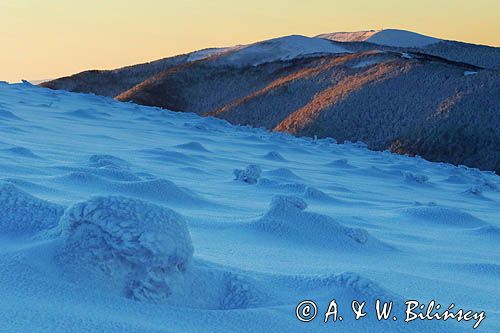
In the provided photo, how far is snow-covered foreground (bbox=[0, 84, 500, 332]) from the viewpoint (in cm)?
173

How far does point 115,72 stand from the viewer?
2895 cm

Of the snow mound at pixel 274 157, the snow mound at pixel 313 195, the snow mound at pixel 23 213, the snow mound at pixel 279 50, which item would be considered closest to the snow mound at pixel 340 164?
the snow mound at pixel 274 157

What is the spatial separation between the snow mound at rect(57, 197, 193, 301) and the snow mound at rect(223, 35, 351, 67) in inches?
904

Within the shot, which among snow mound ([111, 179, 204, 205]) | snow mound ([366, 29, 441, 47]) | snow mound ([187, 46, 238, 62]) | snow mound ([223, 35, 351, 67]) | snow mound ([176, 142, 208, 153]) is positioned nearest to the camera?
snow mound ([111, 179, 204, 205])

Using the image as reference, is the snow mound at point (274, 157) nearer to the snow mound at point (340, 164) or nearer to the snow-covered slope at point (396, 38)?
the snow mound at point (340, 164)

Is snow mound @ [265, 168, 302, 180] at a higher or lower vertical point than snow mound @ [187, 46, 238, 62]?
lower

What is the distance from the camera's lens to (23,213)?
2238mm

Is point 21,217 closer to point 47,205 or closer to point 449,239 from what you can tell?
point 47,205

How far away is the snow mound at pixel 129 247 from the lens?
5.81 ft

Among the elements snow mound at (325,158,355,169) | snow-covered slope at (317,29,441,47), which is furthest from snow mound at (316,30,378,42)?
snow mound at (325,158,355,169)

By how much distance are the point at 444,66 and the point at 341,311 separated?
1469cm

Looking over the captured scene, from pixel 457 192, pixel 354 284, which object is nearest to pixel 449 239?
pixel 354 284

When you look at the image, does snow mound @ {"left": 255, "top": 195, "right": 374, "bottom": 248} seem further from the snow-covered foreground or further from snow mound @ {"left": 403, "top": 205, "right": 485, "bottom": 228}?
snow mound @ {"left": 403, "top": 205, "right": 485, "bottom": 228}

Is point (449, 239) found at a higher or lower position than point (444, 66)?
lower
